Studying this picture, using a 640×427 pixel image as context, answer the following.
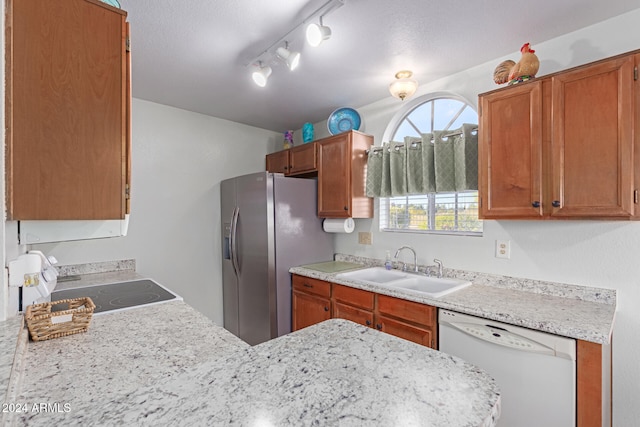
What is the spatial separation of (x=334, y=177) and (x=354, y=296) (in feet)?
3.60

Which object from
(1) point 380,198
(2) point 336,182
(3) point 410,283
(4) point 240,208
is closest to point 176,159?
(4) point 240,208

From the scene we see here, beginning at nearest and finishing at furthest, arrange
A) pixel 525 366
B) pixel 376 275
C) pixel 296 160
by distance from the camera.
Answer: pixel 525 366
pixel 376 275
pixel 296 160

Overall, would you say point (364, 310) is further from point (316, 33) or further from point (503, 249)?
point (316, 33)

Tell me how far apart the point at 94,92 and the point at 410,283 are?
7.38ft

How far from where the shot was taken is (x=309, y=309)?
258cm

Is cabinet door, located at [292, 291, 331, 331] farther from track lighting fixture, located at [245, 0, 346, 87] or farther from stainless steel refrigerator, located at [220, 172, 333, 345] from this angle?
track lighting fixture, located at [245, 0, 346, 87]

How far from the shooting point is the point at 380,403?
603 mm

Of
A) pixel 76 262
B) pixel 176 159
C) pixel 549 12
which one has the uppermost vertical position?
pixel 549 12

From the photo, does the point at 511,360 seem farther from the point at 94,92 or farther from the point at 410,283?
the point at 94,92

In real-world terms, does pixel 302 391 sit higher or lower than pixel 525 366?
higher

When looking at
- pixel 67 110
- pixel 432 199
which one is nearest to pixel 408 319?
pixel 432 199

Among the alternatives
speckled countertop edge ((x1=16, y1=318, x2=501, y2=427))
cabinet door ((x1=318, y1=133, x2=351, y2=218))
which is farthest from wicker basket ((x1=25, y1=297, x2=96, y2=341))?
cabinet door ((x1=318, y1=133, x2=351, y2=218))

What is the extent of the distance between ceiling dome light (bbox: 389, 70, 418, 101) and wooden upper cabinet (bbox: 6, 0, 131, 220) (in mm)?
1744

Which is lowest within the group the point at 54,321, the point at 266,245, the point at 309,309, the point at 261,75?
the point at 309,309
